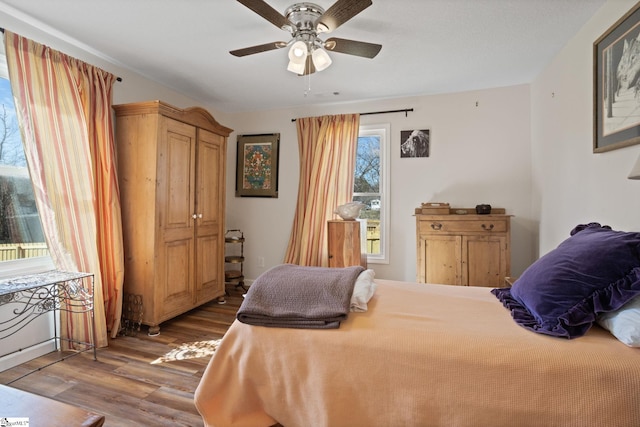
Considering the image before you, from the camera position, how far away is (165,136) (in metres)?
2.72

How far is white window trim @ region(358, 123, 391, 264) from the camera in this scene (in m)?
3.72

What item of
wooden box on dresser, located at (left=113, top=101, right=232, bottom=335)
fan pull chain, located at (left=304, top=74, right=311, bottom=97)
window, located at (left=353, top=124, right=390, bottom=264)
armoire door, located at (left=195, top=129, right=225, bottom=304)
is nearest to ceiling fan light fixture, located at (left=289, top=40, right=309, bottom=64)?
fan pull chain, located at (left=304, top=74, right=311, bottom=97)

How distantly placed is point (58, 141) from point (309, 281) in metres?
2.22

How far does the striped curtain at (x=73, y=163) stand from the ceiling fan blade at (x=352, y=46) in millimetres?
2007

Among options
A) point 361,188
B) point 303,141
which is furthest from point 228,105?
point 361,188

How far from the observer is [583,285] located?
1.22m

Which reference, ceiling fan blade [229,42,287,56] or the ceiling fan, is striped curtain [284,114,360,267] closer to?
the ceiling fan

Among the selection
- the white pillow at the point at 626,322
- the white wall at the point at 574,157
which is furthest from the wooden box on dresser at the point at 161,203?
the white wall at the point at 574,157

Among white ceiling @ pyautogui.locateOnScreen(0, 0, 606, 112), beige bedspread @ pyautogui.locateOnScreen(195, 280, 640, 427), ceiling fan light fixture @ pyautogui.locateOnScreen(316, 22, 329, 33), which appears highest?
white ceiling @ pyautogui.locateOnScreen(0, 0, 606, 112)

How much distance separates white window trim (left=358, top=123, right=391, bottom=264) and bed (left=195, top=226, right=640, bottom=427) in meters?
2.19

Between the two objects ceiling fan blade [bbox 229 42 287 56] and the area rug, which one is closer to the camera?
ceiling fan blade [bbox 229 42 287 56]

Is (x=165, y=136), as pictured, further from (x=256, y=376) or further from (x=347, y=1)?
(x=256, y=376)

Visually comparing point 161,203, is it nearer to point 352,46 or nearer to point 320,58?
point 320,58

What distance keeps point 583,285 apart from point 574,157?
1.56 m
